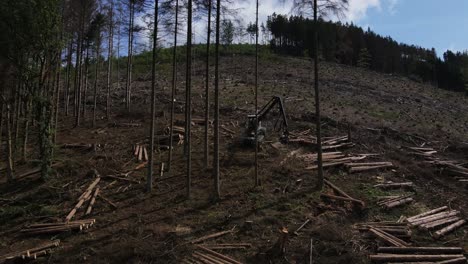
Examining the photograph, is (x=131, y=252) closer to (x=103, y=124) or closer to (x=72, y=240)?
(x=72, y=240)

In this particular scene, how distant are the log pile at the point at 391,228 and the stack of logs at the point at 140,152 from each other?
11940 mm

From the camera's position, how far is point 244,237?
41.3ft

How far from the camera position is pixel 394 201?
1482 centimetres

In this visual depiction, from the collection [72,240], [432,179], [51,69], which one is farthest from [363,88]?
[72,240]

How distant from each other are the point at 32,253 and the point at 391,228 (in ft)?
35.5

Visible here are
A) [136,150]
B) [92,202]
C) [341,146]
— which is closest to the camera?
[92,202]

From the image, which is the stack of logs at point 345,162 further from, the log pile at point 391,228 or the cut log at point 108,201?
the cut log at point 108,201

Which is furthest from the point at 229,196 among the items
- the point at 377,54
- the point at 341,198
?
the point at 377,54

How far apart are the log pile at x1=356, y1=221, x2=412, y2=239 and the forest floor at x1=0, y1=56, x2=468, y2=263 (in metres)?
0.40

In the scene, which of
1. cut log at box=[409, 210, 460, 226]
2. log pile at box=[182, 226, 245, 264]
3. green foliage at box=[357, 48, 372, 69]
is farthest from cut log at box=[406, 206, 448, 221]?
green foliage at box=[357, 48, 372, 69]

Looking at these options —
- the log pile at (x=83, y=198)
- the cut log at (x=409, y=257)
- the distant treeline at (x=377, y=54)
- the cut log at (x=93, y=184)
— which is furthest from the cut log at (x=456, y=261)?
the distant treeline at (x=377, y=54)

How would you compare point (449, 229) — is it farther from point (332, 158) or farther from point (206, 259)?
point (206, 259)

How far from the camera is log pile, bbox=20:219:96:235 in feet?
43.1

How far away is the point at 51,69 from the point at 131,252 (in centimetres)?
1057
